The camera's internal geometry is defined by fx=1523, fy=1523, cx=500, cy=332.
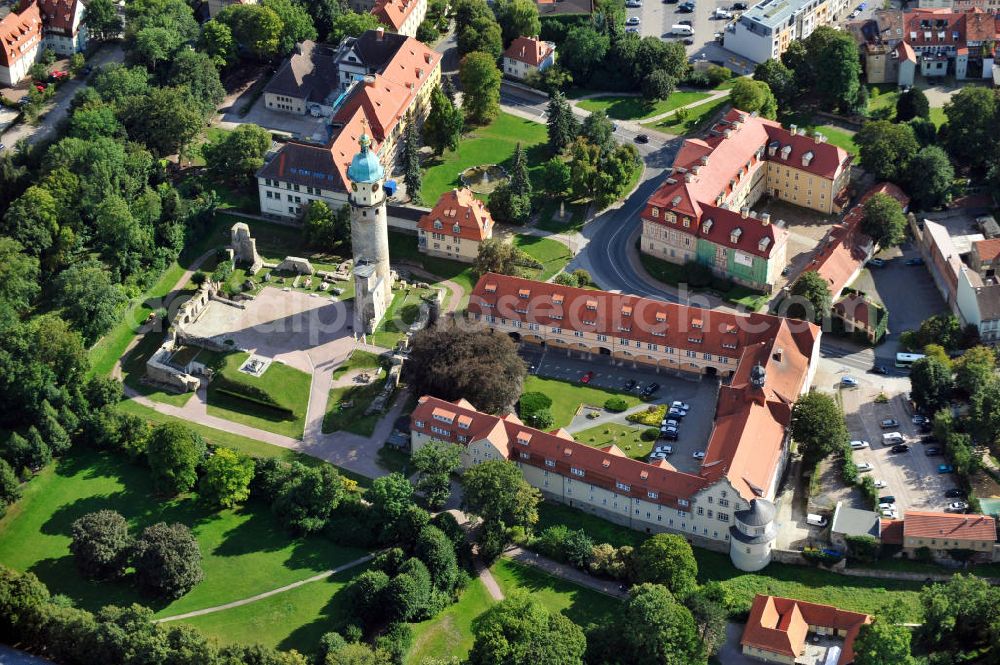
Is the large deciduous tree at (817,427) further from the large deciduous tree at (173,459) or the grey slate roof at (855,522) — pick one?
the large deciduous tree at (173,459)


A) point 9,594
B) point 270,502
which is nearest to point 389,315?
point 270,502

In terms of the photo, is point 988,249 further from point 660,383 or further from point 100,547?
point 100,547

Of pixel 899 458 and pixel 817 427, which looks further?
pixel 899 458

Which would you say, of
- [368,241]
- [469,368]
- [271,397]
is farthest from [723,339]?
[271,397]

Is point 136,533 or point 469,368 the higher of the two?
point 469,368

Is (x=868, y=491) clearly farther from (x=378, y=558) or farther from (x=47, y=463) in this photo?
(x=47, y=463)

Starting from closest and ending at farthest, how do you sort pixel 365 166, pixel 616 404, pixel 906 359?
pixel 616 404 < pixel 365 166 < pixel 906 359

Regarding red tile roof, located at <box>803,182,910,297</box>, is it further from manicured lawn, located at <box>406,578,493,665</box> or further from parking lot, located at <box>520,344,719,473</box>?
manicured lawn, located at <box>406,578,493,665</box>

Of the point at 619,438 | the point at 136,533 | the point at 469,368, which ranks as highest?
the point at 469,368
